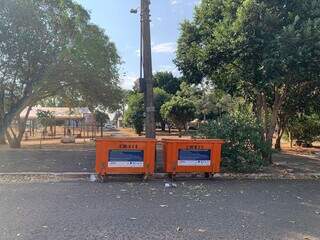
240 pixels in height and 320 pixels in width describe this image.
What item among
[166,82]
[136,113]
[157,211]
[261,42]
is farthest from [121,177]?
[166,82]

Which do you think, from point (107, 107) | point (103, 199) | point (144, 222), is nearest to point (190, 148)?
point (103, 199)

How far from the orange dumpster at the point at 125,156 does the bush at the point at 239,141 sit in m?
2.51

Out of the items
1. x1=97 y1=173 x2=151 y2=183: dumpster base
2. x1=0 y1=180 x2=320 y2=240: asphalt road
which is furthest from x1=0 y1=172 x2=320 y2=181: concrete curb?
x1=0 y1=180 x2=320 y2=240: asphalt road

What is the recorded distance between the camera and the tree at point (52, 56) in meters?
19.4

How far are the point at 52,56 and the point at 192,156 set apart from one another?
11.1m

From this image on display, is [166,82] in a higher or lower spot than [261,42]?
higher

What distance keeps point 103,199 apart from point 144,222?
1935 mm

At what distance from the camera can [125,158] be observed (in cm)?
1134

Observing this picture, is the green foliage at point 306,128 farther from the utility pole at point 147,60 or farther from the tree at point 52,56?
the utility pole at point 147,60

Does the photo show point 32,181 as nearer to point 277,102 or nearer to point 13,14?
point 277,102

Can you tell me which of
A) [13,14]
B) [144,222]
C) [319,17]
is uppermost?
[13,14]

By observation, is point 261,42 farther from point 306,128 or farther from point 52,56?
point 306,128

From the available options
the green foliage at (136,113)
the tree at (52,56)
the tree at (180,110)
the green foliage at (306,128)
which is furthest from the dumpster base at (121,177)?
the green foliage at (136,113)

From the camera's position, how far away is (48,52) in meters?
20.6
